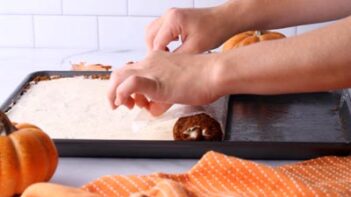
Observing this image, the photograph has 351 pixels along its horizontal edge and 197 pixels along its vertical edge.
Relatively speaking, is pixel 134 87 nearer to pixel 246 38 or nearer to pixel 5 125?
pixel 5 125

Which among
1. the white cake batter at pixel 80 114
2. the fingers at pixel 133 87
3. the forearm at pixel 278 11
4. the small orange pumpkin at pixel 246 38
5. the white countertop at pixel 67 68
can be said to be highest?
the forearm at pixel 278 11

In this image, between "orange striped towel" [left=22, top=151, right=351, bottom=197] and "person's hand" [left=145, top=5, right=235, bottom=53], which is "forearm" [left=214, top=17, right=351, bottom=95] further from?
"person's hand" [left=145, top=5, right=235, bottom=53]

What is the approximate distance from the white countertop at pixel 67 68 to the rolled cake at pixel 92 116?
0.24 ft

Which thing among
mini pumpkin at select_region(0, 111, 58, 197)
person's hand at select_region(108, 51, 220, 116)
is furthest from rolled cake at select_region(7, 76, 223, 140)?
mini pumpkin at select_region(0, 111, 58, 197)

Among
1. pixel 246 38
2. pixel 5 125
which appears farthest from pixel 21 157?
pixel 246 38

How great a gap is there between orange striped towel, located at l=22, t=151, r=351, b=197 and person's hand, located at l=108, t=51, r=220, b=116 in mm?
92

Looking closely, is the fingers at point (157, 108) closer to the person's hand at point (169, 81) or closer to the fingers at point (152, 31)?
the person's hand at point (169, 81)

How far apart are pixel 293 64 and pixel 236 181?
17cm

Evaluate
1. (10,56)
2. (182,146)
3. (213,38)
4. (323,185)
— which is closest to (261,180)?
(323,185)

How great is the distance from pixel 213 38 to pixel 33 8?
88 cm

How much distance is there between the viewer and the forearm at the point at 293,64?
34.7 inches

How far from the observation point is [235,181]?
2.83ft

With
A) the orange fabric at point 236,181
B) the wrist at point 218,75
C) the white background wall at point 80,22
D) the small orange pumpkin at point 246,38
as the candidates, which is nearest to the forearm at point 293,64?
the wrist at point 218,75

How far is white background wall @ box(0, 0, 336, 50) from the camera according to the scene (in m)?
1.90
